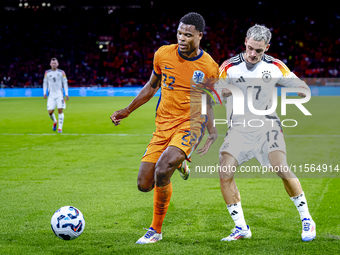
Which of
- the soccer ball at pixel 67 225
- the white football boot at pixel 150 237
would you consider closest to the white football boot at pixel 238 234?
the white football boot at pixel 150 237

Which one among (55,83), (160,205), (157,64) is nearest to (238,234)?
(160,205)

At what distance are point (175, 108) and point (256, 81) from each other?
2.73 feet

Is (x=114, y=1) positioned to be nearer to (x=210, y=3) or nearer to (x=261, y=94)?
(x=210, y=3)

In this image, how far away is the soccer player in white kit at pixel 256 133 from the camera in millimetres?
3760

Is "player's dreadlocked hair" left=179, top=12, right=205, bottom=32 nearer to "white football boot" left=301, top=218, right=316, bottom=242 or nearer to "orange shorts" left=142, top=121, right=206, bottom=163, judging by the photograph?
"orange shorts" left=142, top=121, right=206, bottom=163

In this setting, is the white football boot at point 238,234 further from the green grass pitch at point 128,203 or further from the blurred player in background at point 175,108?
the blurred player in background at point 175,108

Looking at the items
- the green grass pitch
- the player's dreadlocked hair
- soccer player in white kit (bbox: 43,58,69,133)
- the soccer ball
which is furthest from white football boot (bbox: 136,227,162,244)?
soccer player in white kit (bbox: 43,58,69,133)

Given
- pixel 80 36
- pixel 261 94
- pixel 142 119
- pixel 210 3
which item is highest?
pixel 210 3

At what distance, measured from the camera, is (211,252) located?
356cm

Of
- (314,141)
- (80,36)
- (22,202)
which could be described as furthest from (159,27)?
(22,202)

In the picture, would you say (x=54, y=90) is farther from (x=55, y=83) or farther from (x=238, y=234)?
(x=238, y=234)

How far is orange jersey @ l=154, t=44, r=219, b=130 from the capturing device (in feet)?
13.5

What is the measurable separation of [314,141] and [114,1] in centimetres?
3067

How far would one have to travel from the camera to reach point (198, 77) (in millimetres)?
4188
